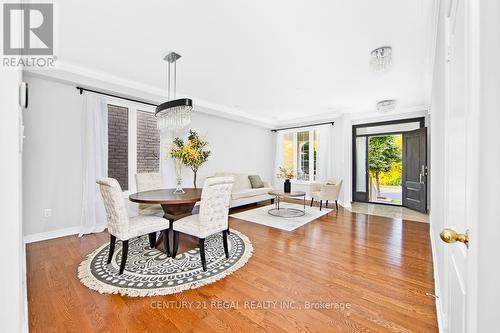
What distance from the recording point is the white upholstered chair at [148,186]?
323 cm

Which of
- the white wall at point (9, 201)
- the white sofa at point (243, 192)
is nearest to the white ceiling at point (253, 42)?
the white wall at point (9, 201)

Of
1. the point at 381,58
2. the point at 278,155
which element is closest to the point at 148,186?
the point at 381,58

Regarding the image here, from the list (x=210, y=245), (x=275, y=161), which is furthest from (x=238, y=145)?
(x=210, y=245)

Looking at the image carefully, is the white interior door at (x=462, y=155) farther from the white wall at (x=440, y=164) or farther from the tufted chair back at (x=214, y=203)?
the tufted chair back at (x=214, y=203)

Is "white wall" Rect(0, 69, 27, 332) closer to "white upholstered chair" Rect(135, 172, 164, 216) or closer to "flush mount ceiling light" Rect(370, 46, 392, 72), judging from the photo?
"white upholstered chair" Rect(135, 172, 164, 216)

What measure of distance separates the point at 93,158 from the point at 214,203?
2.59 meters

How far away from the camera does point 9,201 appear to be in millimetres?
853

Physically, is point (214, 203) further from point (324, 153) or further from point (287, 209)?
point (324, 153)

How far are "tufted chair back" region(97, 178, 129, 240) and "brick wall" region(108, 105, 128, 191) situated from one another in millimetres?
1933

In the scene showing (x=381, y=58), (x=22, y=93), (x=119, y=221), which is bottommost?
(x=119, y=221)

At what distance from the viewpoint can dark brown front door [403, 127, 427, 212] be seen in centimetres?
502

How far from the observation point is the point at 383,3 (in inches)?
80.7

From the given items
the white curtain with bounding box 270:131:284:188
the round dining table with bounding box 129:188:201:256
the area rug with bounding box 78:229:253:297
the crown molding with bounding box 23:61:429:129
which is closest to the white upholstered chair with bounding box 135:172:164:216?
the round dining table with bounding box 129:188:201:256

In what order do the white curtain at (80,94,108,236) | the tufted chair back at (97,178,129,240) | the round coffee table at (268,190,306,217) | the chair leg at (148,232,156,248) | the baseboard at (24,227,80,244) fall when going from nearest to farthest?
the tufted chair back at (97,178,129,240), the chair leg at (148,232,156,248), the baseboard at (24,227,80,244), the white curtain at (80,94,108,236), the round coffee table at (268,190,306,217)
